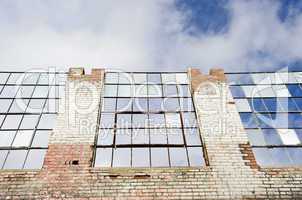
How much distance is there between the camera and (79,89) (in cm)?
700

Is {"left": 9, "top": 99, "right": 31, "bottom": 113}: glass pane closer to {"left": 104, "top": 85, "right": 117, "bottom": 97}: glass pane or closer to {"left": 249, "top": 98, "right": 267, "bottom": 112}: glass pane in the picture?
{"left": 104, "top": 85, "right": 117, "bottom": 97}: glass pane

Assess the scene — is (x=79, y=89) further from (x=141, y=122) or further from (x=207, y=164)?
(x=207, y=164)

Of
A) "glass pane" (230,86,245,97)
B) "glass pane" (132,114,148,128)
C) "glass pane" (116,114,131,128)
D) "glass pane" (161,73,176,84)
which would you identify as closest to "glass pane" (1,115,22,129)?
"glass pane" (116,114,131,128)

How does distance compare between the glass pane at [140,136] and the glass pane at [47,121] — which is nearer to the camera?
the glass pane at [140,136]

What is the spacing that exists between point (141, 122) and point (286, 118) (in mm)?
3371

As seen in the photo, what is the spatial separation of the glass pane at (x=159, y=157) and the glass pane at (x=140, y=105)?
1.27 meters

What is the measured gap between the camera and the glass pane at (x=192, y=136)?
5.99m

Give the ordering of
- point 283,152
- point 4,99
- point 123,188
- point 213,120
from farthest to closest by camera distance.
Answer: point 4,99 < point 213,120 < point 283,152 < point 123,188

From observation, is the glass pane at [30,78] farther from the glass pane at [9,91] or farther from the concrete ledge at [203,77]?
the concrete ledge at [203,77]

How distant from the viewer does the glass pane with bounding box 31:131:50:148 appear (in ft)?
19.1

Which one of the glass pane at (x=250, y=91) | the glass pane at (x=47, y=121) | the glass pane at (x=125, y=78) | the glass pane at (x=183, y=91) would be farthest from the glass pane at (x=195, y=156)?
the glass pane at (x=47, y=121)

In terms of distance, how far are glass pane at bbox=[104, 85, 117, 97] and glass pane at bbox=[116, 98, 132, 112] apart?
0.78ft

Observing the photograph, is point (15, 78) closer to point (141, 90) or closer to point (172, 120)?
point (141, 90)

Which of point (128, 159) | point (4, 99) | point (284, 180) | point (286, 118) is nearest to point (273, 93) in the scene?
point (286, 118)
